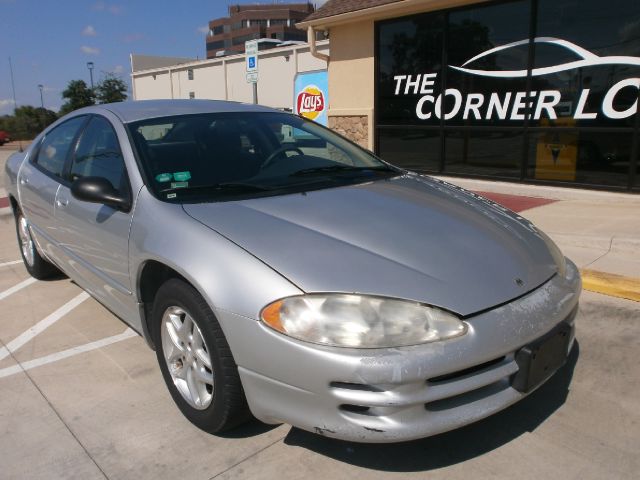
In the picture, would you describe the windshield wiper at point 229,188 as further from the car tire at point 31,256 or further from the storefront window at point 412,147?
the storefront window at point 412,147

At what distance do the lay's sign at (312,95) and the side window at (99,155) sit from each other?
8325 mm

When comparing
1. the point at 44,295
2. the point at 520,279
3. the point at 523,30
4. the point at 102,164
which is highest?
the point at 523,30

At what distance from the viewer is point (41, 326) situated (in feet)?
12.8

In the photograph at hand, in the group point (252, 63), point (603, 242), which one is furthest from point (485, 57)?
point (603, 242)

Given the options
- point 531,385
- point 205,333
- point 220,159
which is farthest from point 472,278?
point 220,159

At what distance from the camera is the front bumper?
6.35ft

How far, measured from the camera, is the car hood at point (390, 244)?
82.4 inches

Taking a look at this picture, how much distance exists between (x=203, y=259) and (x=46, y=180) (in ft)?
7.73

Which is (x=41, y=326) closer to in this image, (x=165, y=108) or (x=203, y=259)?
(x=165, y=108)

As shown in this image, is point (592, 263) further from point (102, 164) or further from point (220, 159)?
point (102, 164)

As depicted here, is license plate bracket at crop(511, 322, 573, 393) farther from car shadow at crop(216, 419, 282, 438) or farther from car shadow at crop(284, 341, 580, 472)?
car shadow at crop(216, 419, 282, 438)

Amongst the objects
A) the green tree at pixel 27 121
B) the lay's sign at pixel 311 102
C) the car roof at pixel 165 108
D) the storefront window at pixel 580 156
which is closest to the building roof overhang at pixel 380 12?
the lay's sign at pixel 311 102

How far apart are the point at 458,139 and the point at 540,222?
345 cm

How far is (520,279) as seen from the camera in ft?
7.64
